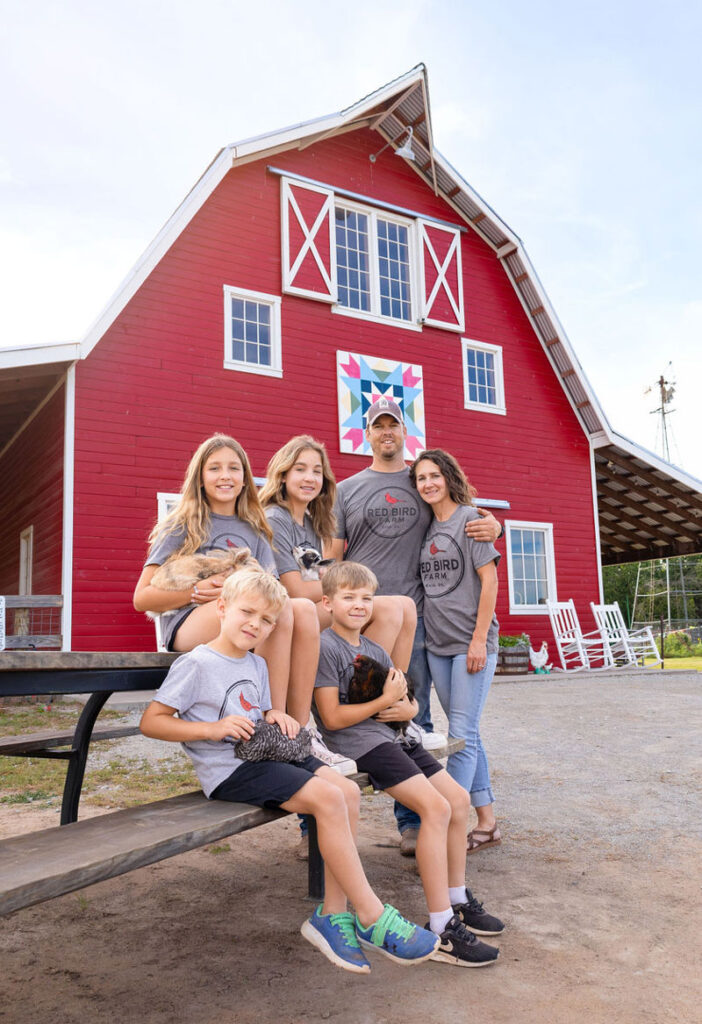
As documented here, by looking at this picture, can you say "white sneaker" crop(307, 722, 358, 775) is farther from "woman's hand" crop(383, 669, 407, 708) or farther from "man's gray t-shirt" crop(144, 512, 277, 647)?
"man's gray t-shirt" crop(144, 512, 277, 647)

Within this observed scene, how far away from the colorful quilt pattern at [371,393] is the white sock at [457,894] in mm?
10013

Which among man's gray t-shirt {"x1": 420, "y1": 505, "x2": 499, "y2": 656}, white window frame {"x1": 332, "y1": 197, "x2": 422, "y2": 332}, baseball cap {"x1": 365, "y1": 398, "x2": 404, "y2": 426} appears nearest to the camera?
man's gray t-shirt {"x1": 420, "y1": 505, "x2": 499, "y2": 656}

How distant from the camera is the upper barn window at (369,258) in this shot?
41.5 feet

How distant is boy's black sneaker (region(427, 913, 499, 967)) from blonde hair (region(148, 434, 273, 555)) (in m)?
1.63

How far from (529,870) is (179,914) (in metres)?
1.44

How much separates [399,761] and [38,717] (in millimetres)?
6656

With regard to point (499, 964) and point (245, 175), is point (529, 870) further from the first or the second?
point (245, 175)

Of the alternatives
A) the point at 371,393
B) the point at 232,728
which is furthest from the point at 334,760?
the point at 371,393

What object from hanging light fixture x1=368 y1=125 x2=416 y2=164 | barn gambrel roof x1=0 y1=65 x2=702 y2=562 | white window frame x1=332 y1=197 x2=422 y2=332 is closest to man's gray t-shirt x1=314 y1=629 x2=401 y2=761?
barn gambrel roof x1=0 y1=65 x2=702 y2=562

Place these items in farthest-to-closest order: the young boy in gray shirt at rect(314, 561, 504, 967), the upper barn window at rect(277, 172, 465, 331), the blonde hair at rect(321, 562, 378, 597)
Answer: the upper barn window at rect(277, 172, 465, 331)
the blonde hair at rect(321, 562, 378, 597)
the young boy in gray shirt at rect(314, 561, 504, 967)

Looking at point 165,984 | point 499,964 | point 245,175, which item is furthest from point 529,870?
point 245,175

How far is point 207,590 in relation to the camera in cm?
310

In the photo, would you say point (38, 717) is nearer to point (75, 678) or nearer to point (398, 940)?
point (75, 678)

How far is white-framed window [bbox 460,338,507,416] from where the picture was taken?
14.3 meters
